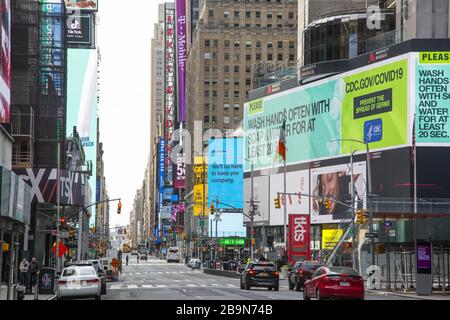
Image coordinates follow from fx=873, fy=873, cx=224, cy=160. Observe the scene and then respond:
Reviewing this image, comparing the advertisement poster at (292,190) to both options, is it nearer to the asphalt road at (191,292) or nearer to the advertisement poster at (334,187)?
the advertisement poster at (334,187)

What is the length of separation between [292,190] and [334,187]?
48.8ft

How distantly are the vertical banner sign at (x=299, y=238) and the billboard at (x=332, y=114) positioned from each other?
32.7 m

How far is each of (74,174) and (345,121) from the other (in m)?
47.7

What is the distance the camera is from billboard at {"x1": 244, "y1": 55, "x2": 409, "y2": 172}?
105812 millimetres

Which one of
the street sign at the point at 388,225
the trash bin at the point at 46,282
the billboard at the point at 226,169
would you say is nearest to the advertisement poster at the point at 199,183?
the billboard at the point at 226,169

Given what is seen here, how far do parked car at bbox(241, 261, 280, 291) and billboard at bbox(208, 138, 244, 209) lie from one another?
12279 centimetres

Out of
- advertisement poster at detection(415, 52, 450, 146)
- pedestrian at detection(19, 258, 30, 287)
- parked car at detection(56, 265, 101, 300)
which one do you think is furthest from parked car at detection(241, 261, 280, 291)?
advertisement poster at detection(415, 52, 450, 146)

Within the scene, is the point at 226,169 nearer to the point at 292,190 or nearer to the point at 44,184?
the point at 292,190

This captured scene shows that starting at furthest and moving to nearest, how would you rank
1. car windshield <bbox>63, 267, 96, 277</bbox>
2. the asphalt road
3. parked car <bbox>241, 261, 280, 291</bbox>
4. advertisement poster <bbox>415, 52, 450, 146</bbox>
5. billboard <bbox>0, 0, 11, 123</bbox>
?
advertisement poster <bbox>415, 52, 450, 146</bbox>
billboard <bbox>0, 0, 11, 123</bbox>
parked car <bbox>241, 261, 280, 291</bbox>
the asphalt road
car windshield <bbox>63, 267, 96, 277</bbox>

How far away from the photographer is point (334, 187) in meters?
117

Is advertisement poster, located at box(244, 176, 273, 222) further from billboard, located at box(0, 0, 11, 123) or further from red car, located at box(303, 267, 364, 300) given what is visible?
red car, located at box(303, 267, 364, 300)

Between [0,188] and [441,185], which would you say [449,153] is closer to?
[441,185]

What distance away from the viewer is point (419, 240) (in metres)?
47.3
